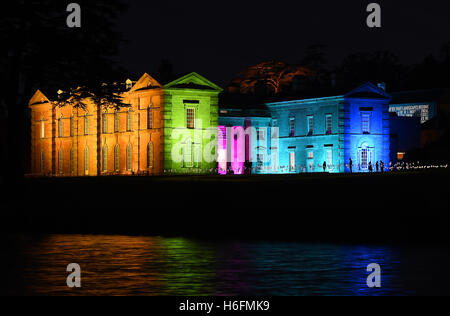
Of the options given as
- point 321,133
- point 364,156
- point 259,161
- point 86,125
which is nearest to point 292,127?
point 321,133

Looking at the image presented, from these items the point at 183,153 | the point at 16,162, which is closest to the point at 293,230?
the point at 16,162

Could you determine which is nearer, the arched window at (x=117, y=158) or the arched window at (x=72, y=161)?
the arched window at (x=117, y=158)

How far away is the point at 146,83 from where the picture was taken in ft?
270

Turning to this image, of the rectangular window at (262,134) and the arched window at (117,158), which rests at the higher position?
the rectangular window at (262,134)

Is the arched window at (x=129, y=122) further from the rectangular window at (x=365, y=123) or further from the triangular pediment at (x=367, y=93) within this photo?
the rectangular window at (x=365, y=123)

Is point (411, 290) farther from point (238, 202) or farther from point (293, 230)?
point (238, 202)

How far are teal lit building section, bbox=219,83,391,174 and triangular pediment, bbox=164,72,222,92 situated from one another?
224 inches

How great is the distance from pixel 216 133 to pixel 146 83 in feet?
27.4

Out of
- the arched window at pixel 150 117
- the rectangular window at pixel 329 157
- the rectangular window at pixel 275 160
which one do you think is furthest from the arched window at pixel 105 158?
the rectangular window at pixel 329 157

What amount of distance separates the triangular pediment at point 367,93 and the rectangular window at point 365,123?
181 cm

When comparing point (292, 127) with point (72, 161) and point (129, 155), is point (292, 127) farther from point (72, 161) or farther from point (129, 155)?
point (72, 161)

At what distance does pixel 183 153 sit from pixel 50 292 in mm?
65476

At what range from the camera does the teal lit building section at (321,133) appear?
85.0m

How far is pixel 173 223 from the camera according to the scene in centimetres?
3125
